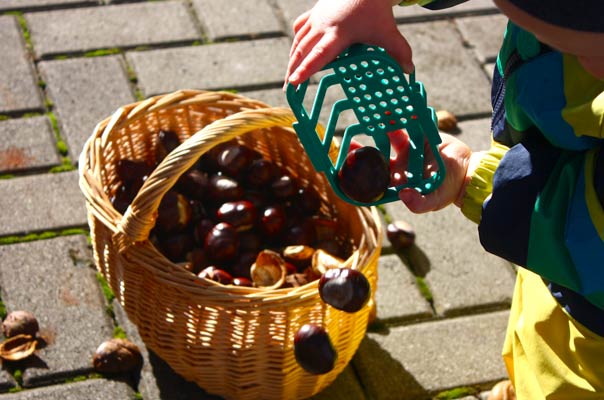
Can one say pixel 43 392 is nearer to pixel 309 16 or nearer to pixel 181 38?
pixel 309 16

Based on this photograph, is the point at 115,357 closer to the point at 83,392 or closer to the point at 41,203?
the point at 83,392

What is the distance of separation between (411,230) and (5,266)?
4.05 feet

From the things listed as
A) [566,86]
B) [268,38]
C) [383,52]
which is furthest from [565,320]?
[268,38]

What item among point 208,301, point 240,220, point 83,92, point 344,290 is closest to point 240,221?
point 240,220

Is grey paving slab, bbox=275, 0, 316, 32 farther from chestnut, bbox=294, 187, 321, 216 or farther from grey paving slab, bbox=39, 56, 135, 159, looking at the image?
chestnut, bbox=294, 187, 321, 216

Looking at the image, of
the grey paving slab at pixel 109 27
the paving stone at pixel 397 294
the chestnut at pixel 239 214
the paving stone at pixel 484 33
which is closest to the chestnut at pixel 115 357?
the chestnut at pixel 239 214

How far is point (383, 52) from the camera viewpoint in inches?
67.3

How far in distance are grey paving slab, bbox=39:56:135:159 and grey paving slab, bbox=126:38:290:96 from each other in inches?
3.4

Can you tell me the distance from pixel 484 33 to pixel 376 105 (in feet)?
7.21

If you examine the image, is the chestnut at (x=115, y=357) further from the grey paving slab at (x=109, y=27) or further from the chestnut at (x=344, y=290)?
the grey paving slab at (x=109, y=27)

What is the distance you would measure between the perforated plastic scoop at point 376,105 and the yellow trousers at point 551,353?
1.39 feet

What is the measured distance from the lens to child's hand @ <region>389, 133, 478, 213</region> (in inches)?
70.7

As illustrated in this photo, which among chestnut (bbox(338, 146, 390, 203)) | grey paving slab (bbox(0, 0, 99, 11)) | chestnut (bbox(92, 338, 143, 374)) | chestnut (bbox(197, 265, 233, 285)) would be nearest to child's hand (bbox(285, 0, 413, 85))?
chestnut (bbox(338, 146, 390, 203))

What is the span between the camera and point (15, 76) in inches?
130
